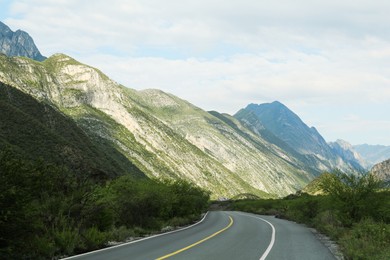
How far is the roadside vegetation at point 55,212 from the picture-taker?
444 inches

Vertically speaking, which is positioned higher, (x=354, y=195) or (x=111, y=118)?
(x=111, y=118)

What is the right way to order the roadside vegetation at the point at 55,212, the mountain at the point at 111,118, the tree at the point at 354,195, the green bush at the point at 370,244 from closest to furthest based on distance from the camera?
the roadside vegetation at the point at 55,212 → the green bush at the point at 370,244 → the tree at the point at 354,195 → the mountain at the point at 111,118

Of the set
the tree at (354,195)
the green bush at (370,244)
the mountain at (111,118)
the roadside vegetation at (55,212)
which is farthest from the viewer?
the mountain at (111,118)

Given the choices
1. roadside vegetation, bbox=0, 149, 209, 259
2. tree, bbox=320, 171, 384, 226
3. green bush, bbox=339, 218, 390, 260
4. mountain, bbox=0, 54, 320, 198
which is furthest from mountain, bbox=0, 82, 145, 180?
green bush, bbox=339, 218, 390, 260

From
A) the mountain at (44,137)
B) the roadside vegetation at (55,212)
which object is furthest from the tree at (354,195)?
the mountain at (44,137)

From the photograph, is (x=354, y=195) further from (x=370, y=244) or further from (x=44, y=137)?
(x=44, y=137)

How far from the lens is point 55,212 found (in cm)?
1536

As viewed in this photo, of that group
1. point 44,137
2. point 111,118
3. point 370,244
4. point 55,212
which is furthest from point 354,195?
point 111,118

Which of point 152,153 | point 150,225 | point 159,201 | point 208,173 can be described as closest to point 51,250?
point 150,225

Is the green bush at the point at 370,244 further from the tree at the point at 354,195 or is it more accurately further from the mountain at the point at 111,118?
the mountain at the point at 111,118

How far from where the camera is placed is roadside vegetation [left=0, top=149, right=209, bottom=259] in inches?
444

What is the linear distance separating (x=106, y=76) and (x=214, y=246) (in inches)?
7047

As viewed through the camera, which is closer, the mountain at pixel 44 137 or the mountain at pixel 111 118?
the mountain at pixel 44 137

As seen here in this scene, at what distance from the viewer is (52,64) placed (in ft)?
595
